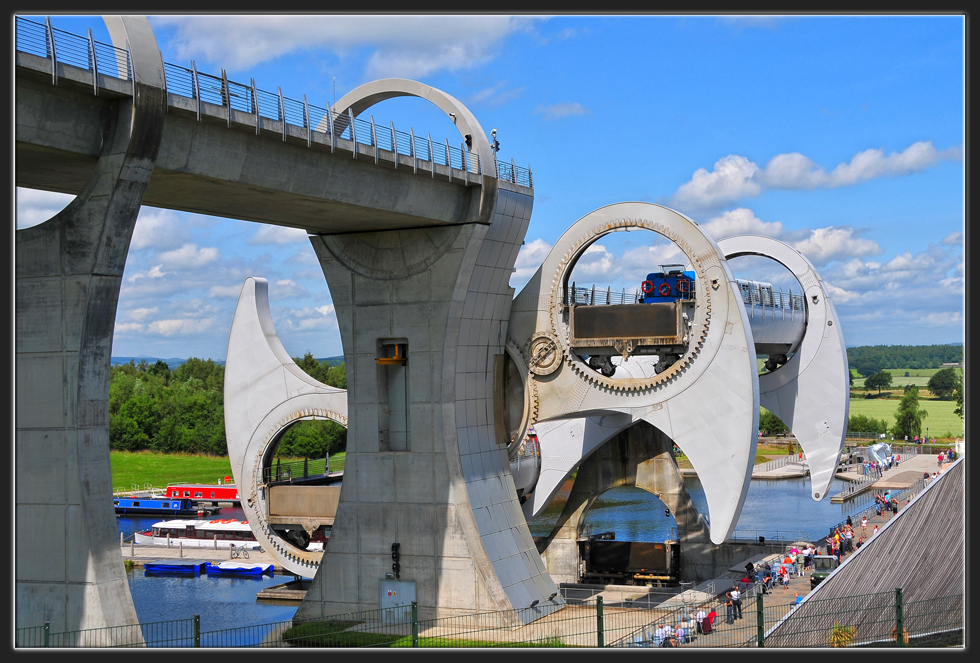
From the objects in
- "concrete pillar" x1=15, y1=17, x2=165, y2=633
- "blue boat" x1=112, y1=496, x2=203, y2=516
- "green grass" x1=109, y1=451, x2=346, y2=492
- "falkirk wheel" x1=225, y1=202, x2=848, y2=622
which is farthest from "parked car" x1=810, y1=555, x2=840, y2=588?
"green grass" x1=109, y1=451, x2=346, y2=492

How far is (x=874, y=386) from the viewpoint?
6294 inches

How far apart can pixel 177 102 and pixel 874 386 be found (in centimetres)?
15220

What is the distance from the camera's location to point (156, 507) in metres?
77.9

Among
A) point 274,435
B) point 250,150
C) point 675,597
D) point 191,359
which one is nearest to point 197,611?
point 274,435

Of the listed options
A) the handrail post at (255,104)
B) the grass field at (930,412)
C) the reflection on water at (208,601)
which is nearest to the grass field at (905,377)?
the grass field at (930,412)

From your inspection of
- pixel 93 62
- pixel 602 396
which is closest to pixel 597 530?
pixel 602 396

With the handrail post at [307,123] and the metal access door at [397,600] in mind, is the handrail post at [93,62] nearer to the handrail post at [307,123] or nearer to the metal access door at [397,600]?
the handrail post at [307,123]

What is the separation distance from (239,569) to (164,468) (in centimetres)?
5268

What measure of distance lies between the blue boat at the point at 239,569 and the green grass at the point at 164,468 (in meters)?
43.0

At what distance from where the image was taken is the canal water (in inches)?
1788

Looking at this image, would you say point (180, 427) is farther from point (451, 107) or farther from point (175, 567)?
point (451, 107)

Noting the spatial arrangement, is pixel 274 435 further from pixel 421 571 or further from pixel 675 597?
pixel 675 597

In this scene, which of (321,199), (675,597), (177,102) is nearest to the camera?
(177,102)

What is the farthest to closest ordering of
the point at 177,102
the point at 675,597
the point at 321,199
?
1. the point at 675,597
2. the point at 321,199
3. the point at 177,102
